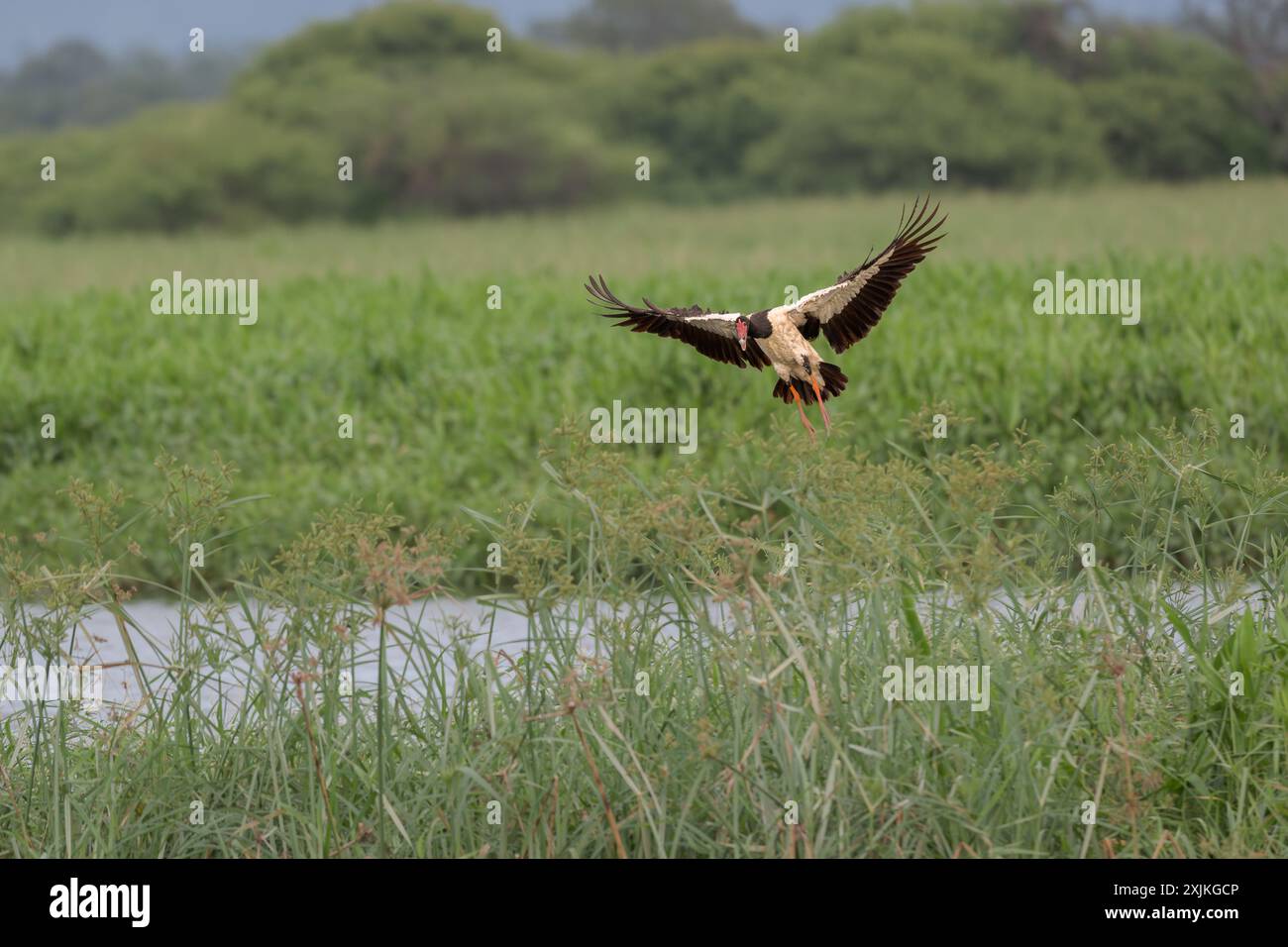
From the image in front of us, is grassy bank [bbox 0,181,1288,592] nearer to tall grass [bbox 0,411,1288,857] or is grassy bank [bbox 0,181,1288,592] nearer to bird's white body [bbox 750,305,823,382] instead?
tall grass [bbox 0,411,1288,857]

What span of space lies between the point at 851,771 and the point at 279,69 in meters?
31.3

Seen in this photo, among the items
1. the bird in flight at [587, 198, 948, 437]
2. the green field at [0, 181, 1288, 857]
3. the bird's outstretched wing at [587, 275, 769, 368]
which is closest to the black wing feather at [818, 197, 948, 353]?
the bird in flight at [587, 198, 948, 437]

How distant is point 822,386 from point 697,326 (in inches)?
10.0

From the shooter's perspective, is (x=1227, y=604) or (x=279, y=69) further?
(x=279, y=69)

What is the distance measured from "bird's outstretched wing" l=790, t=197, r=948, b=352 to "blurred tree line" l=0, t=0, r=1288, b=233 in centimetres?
2174

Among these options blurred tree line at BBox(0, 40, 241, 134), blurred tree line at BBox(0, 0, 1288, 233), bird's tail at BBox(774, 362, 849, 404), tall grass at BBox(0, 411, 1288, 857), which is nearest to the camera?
bird's tail at BBox(774, 362, 849, 404)

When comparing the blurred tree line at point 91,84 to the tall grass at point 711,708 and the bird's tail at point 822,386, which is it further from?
the bird's tail at point 822,386

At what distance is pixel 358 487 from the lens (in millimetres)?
7516

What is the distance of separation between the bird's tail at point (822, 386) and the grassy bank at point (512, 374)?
294 centimetres

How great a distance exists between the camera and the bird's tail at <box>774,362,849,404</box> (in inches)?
95.2

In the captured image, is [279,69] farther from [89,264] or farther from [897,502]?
[897,502]

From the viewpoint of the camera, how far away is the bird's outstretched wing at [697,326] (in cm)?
248

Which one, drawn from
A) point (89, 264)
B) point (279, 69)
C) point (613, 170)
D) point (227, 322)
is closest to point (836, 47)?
point (613, 170)

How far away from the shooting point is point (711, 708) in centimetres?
307
